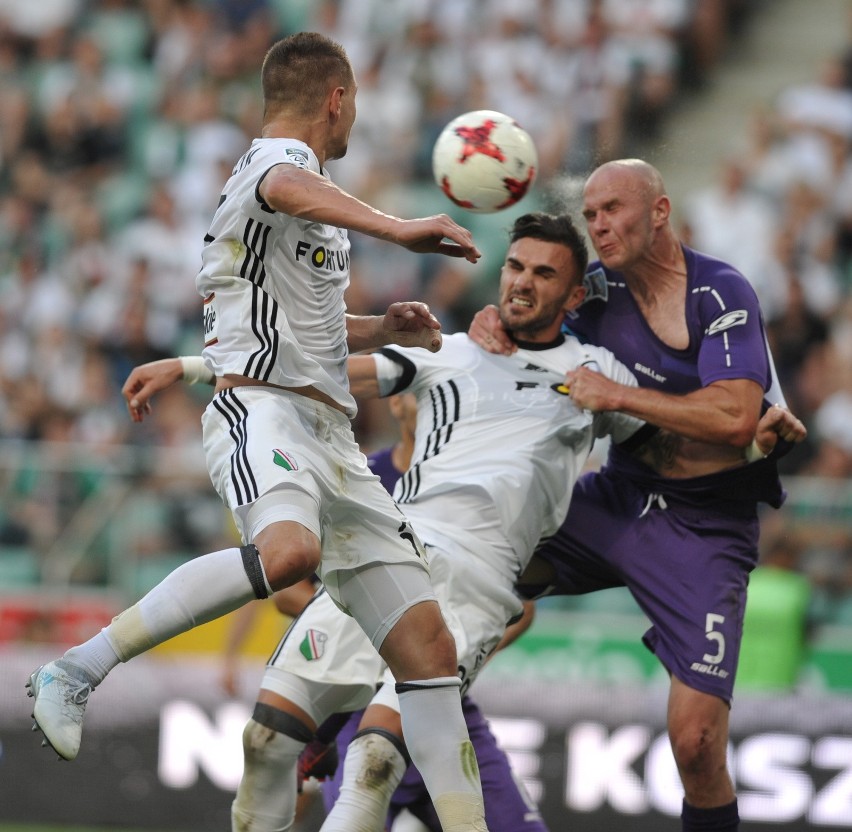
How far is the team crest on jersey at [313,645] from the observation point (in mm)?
5359

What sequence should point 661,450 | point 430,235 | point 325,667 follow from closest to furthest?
point 430,235 → point 325,667 → point 661,450

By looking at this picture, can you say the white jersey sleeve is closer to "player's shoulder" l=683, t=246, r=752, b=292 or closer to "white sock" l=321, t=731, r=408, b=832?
"player's shoulder" l=683, t=246, r=752, b=292

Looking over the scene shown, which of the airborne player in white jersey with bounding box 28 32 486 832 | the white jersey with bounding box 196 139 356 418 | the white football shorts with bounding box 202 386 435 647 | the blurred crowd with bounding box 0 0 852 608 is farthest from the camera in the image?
the blurred crowd with bounding box 0 0 852 608

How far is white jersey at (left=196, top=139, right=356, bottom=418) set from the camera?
4543 millimetres

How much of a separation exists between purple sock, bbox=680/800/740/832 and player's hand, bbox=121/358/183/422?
94.5 inches

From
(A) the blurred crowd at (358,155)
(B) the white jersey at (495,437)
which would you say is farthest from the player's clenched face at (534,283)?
(A) the blurred crowd at (358,155)

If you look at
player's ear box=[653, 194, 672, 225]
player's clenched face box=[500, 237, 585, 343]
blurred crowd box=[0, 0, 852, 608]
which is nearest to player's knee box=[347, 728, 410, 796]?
player's clenched face box=[500, 237, 585, 343]

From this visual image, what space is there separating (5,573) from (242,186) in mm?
5786

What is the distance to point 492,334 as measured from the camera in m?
5.70

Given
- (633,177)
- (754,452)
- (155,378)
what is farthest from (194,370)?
A: (754,452)

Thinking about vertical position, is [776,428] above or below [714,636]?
above

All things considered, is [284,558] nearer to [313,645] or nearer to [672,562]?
[313,645]

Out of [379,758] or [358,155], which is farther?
[358,155]

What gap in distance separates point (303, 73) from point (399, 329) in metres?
0.88
